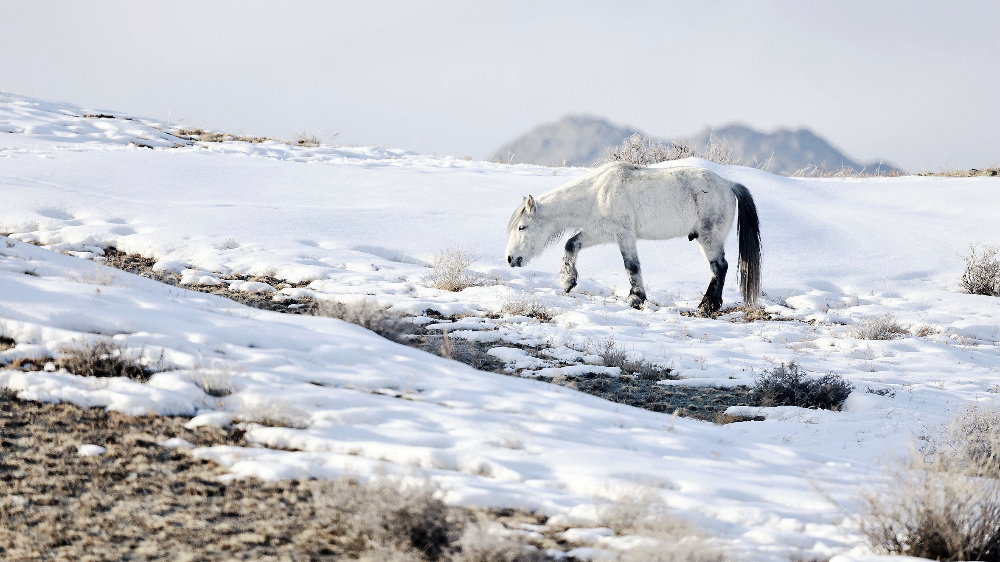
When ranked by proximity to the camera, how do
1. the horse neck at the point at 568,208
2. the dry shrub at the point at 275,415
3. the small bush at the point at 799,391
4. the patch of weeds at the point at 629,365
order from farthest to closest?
the horse neck at the point at 568,208 → the patch of weeds at the point at 629,365 → the small bush at the point at 799,391 → the dry shrub at the point at 275,415

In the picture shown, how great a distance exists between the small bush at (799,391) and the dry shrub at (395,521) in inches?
168

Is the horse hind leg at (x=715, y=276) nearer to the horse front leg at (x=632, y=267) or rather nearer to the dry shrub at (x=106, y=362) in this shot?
the horse front leg at (x=632, y=267)

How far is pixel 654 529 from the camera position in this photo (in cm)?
332

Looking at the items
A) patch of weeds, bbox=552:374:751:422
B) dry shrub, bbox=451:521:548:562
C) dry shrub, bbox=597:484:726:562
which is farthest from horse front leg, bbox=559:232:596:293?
dry shrub, bbox=451:521:548:562

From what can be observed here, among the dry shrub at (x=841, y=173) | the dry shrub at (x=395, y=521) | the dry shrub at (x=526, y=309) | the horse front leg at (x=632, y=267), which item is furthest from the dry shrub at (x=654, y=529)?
the dry shrub at (x=841, y=173)

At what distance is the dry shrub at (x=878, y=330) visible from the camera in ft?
31.2

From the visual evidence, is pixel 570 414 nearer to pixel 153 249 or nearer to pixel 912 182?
pixel 153 249

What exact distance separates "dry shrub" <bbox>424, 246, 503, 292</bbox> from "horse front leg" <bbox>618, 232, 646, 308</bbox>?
200 centimetres

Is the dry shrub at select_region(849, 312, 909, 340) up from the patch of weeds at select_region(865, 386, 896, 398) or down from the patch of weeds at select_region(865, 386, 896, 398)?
up

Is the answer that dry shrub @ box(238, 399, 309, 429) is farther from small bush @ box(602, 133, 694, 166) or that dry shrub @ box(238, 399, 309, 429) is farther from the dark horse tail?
small bush @ box(602, 133, 694, 166)

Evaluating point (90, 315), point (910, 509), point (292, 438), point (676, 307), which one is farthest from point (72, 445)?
point (676, 307)

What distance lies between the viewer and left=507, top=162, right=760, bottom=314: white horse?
1076 cm

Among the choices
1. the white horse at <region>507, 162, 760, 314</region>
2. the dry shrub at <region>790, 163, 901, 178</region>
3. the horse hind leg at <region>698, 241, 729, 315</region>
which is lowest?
the horse hind leg at <region>698, 241, 729, 315</region>

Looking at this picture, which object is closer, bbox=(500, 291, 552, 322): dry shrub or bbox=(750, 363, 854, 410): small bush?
bbox=(750, 363, 854, 410): small bush
